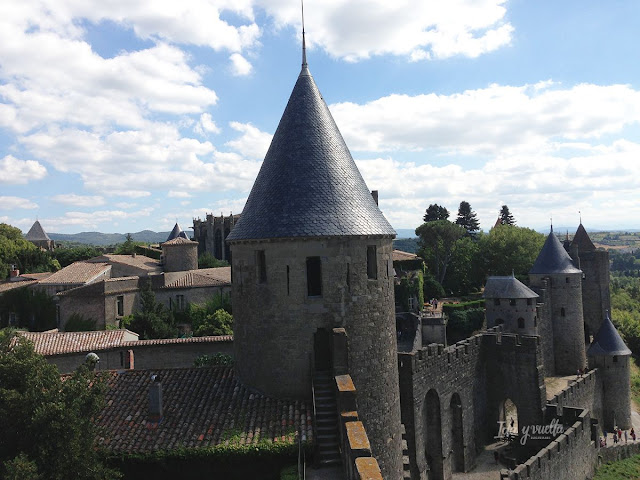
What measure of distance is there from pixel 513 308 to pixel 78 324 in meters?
30.8

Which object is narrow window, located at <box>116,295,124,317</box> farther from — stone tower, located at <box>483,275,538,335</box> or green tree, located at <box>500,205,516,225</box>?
green tree, located at <box>500,205,516,225</box>

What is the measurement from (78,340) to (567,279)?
119ft

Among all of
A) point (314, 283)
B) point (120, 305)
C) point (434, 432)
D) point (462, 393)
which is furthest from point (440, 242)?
point (314, 283)

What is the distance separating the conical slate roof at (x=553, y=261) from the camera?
41719 millimetres

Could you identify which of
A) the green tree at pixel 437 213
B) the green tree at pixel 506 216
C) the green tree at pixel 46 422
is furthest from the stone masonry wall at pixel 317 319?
the green tree at pixel 506 216

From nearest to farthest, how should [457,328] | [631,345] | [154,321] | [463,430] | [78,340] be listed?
1. [78,340]
2. [463,430]
3. [154,321]
4. [457,328]
5. [631,345]

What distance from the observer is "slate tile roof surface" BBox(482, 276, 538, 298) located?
35.9 m

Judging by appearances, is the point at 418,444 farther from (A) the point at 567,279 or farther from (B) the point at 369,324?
(A) the point at 567,279

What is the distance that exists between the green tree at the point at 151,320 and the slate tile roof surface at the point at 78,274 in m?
5.77

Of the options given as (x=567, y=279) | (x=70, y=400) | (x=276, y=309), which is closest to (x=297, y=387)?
(x=276, y=309)

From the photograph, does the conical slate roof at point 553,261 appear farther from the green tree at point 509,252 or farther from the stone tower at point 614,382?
the green tree at point 509,252

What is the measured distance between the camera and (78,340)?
2555 centimetres

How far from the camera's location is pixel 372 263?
15.4 meters

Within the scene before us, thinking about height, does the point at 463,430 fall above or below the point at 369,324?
below
